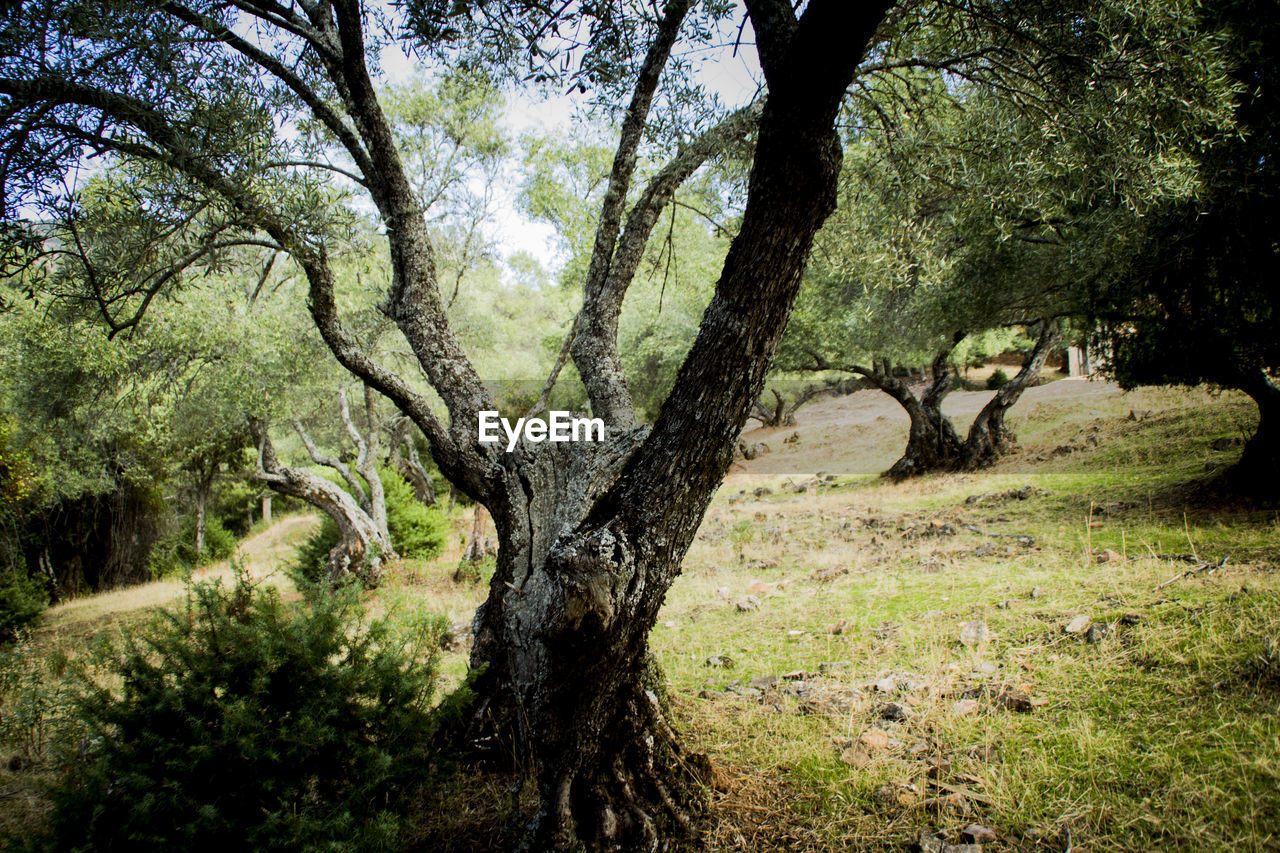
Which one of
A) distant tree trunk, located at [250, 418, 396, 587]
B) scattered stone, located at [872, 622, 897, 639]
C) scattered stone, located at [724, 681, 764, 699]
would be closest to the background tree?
scattered stone, located at [872, 622, 897, 639]

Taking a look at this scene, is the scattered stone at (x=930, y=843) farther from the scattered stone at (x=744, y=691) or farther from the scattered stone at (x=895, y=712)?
the scattered stone at (x=744, y=691)

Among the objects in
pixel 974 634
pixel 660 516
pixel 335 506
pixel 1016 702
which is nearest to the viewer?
pixel 660 516

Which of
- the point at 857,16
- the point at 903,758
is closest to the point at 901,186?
the point at 857,16

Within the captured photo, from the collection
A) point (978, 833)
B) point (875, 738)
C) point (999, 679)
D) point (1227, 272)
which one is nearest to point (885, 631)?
point (999, 679)

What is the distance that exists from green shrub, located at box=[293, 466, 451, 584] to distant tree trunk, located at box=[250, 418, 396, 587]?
3.41 ft

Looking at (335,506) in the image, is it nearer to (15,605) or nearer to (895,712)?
(15,605)

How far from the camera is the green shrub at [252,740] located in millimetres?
2555

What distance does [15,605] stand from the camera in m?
8.77

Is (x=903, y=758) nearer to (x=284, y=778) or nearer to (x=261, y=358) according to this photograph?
(x=284, y=778)

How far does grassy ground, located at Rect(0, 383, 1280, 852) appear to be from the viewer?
113 inches

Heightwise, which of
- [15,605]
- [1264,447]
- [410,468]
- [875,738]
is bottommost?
[875,738]

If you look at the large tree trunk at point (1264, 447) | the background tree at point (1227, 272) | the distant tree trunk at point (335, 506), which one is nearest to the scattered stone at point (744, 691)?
the background tree at point (1227, 272)

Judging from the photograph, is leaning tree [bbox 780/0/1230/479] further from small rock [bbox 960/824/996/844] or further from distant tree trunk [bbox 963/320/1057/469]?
distant tree trunk [bbox 963/320/1057/469]

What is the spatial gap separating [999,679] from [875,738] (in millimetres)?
1134
